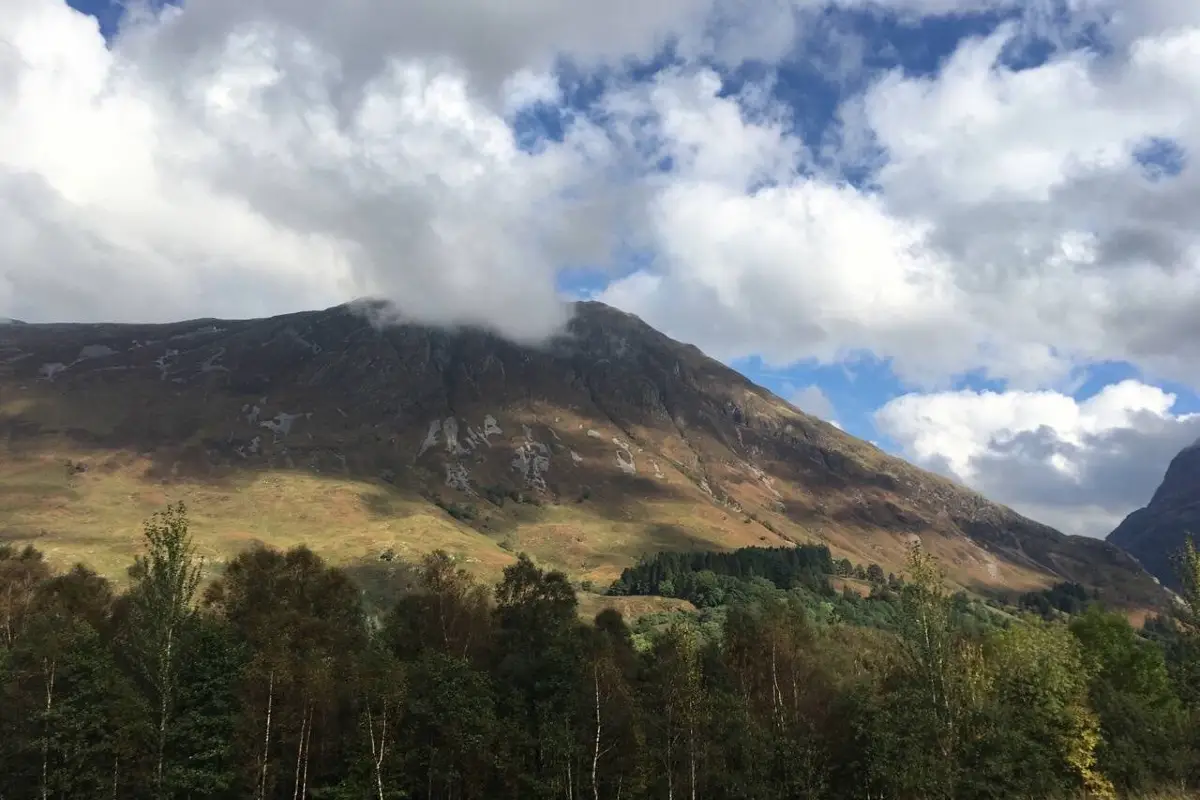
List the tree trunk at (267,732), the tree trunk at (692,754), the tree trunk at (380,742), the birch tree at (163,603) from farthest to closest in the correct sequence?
the tree trunk at (692,754) → the tree trunk at (380,742) → the tree trunk at (267,732) → the birch tree at (163,603)

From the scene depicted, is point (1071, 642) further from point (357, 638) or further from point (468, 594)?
point (357, 638)

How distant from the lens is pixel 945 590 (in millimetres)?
43406

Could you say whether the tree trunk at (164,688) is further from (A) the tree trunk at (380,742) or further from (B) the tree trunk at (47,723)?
(A) the tree trunk at (380,742)

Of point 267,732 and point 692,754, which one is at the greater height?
point 267,732

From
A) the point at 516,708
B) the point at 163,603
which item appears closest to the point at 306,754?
the point at 516,708

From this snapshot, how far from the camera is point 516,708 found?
51344 millimetres

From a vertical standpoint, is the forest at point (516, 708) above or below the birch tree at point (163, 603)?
below

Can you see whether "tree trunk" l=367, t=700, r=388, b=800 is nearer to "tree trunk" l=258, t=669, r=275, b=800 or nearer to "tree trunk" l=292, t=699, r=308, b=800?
"tree trunk" l=292, t=699, r=308, b=800

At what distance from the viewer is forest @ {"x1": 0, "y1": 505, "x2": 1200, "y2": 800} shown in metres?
41.7

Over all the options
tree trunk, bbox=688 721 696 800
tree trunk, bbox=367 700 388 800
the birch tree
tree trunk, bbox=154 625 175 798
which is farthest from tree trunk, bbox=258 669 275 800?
tree trunk, bbox=688 721 696 800

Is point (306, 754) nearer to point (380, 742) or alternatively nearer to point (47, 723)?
point (380, 742)

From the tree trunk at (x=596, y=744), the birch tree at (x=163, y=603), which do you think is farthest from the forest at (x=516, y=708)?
the tree trunk at (x=596, y=744)

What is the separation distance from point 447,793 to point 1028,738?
3808 cm

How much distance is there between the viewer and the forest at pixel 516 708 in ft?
137
